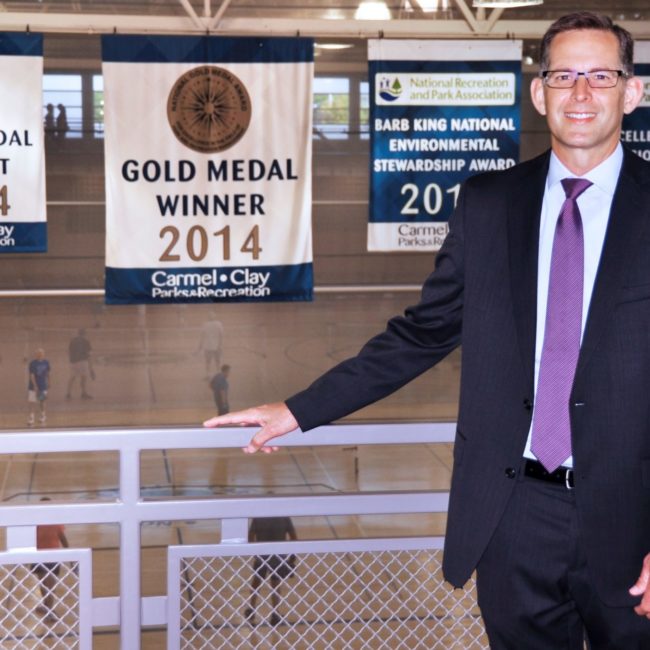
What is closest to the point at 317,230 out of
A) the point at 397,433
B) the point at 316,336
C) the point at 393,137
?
the point at 316,336

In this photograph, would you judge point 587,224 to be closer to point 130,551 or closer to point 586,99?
point 586,99

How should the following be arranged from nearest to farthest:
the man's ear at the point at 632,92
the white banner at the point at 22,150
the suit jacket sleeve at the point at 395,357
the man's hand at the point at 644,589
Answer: the man's hand at the point at 644,589, the man's ear at the point at 632,92, the suit jacket sleeve at the point at 395,357, the white banner at the point at 22,150

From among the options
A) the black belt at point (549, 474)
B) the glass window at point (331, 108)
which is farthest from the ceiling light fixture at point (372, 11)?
the black belt at point (549, 474)

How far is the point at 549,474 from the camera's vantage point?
2.23 meters

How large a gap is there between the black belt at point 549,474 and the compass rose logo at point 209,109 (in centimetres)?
745

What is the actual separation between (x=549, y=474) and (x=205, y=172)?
7624 millimetres

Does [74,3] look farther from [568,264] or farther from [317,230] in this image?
[568,264]

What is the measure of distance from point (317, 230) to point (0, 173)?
544 inches

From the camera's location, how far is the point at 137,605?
3061 millimetres

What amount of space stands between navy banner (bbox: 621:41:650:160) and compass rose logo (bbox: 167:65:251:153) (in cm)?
312

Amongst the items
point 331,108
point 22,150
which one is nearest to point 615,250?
point 22,150

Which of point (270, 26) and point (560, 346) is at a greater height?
point (270, 26)

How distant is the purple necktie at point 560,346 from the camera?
2211 millimetres

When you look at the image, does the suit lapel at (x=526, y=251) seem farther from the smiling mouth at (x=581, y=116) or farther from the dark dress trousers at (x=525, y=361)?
the smiling mouth at (x=581, y=116)
